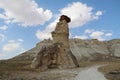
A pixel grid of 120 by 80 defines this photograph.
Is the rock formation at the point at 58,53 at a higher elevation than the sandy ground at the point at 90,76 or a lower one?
higher

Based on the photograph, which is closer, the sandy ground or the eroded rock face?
the sandy ground

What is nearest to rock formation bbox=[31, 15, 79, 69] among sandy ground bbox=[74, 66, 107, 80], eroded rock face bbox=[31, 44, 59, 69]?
eroded rock face bbox=[31, 44, 59, 69]

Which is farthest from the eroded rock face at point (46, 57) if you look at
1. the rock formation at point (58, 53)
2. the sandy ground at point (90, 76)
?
the sandy ground at point (90, 76)

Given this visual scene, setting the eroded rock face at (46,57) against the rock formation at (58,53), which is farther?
the rock formation at (58,53)

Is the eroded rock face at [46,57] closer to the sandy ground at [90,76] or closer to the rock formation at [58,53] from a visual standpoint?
the rock formation at [58,53]

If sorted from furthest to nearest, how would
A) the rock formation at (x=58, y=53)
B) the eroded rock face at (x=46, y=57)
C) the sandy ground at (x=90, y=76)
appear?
the rock formation at (x=58, y=53) → the eroded rock face at (x=46, y=57) → the sandy ground at (x=90, y=76)

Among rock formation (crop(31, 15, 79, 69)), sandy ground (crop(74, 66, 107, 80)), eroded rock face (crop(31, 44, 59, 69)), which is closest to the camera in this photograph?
sandy ground (crop(74, 66, 107, 80))

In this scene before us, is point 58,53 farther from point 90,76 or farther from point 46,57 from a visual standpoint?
point 90,76

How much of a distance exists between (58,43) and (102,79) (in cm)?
3043

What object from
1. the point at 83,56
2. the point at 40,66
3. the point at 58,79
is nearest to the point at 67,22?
the point at 40,66

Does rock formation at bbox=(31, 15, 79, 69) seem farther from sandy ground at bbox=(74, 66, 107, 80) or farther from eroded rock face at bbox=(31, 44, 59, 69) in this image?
sandy ground at bbox=(74, 66, 107, 80)

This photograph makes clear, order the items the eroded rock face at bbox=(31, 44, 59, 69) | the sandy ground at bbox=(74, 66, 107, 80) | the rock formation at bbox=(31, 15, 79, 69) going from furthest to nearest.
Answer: the rock formation at bbox=(31, 15, 79, 69) → the eroded rock face at bbox=(31, 44, 59, 69) → the sandy ground at bbox=(74, 66, 107, 80)

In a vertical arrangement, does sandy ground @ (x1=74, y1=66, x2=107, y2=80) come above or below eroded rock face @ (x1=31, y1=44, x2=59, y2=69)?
below

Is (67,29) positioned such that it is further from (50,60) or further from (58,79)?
(58,79)
